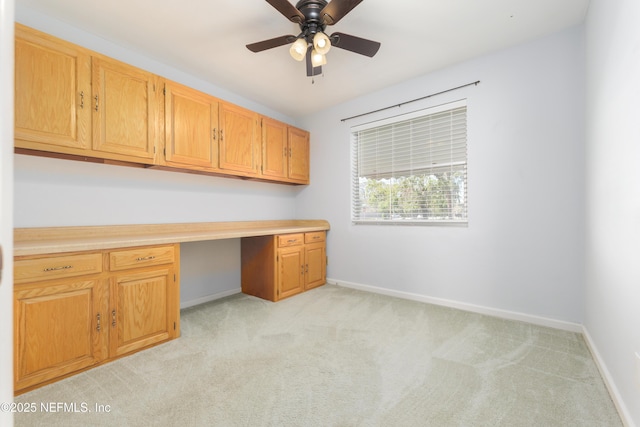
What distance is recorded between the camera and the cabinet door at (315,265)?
3.59 meters

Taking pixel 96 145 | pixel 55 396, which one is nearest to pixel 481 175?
pixel 96 145

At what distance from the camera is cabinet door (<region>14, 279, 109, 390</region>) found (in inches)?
62.2

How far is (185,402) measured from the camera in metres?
1.50

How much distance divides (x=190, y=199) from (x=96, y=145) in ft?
3.52

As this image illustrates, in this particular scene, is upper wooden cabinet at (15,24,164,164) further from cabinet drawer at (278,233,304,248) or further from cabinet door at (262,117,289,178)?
cabinet drawer at (278,233,304,248)

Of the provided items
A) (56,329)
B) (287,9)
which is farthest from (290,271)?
(287,9)

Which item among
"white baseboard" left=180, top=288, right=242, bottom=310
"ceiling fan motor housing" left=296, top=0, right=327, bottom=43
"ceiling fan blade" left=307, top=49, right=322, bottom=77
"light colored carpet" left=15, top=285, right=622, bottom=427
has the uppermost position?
"ceiling fan motor housing" left=296, top=0, right=327, bottom=43

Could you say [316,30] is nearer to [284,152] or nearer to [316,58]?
[316,58]

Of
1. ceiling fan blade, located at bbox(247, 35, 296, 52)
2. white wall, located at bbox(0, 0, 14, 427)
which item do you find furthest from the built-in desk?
ceiling fan blade, located at bbox(247, 35, 296, 52)

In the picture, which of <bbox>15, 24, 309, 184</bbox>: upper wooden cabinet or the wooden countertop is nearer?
the wooden countertop

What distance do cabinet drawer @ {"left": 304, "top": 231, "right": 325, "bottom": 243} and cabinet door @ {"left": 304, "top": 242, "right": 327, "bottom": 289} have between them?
56mm

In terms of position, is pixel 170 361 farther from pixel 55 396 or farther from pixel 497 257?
pixel 497 257

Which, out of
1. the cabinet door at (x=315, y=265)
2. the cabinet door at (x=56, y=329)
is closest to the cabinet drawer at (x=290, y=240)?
the cabinet door at (x=315, y=265)

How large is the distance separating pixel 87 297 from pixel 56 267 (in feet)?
0.90
